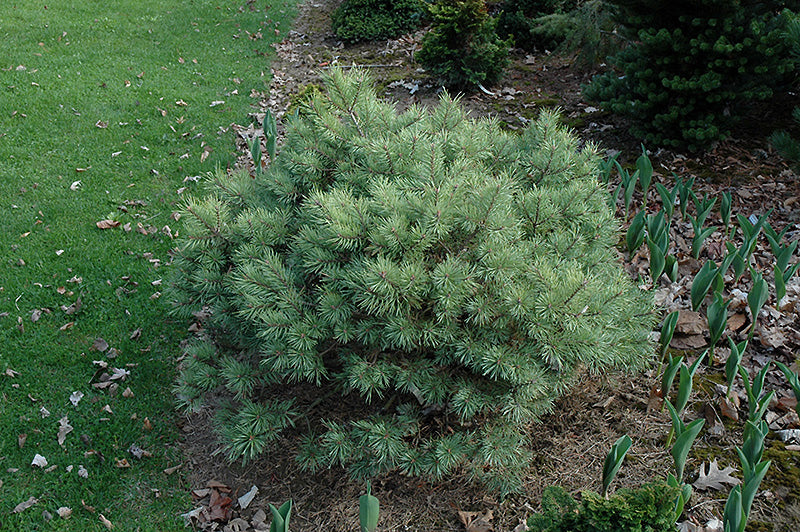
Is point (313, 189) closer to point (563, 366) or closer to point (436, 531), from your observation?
point (563, 366)

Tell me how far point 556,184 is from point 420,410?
4.15 feet

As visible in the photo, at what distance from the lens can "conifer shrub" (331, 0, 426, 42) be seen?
8.39 meters

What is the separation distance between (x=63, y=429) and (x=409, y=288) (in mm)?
2229

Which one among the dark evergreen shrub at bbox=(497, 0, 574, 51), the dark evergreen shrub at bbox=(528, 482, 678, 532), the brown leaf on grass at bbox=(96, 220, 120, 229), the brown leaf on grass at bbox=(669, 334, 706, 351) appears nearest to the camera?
the dark evergreen shrub at bbox=(528, 482, 678, 532)

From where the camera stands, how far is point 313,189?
114 inches

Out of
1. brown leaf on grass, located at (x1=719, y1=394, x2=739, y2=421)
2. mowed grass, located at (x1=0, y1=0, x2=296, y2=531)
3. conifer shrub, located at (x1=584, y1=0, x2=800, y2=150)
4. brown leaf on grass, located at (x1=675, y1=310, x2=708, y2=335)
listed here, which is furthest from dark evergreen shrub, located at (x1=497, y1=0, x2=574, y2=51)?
brown leaf on grass, located at (x1=719, y1=394, x2=739, y2=421)

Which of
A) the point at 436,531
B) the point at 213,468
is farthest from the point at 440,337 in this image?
the point at 213,468

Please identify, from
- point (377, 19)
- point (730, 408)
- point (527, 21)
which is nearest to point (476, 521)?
point (730, 408)

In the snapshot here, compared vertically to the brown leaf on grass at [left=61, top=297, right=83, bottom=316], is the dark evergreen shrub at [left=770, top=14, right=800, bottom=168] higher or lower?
higher

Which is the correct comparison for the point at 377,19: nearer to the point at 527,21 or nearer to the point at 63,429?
the point at 527,21

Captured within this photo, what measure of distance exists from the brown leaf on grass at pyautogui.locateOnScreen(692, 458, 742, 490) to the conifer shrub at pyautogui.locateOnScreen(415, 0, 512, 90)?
4630 mm

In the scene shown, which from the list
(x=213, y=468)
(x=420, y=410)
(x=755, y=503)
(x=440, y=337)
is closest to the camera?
(x=440, y=337)

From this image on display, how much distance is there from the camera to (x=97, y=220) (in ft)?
16.3

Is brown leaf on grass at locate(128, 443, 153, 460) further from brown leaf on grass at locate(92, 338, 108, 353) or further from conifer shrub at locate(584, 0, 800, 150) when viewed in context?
conifer shrub at locate(584, 0, 800, 150)
